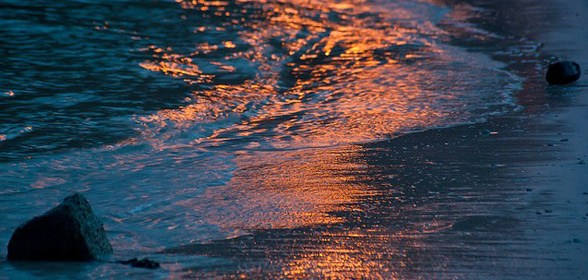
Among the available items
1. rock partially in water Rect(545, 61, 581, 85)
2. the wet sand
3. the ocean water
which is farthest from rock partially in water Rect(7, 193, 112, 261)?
rock partially in water Rect(545, 61, 581, 85)

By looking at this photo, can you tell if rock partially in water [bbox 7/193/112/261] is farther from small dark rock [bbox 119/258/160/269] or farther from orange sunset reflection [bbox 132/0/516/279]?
orange sunset reflection [bbox 132/0/516/279]

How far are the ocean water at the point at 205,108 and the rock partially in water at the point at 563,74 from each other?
40cm

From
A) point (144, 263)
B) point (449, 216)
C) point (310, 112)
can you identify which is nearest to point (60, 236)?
point (144, 263)

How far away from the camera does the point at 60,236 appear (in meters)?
3.15

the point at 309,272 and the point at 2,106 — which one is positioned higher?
the point at 309,272

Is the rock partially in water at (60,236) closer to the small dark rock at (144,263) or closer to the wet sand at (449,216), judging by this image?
the small dark rock at (144,263)

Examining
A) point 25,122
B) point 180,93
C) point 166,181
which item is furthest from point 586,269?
point 180,93

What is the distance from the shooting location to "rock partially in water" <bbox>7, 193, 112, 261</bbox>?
312cm

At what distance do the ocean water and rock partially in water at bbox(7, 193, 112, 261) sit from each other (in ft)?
0.25

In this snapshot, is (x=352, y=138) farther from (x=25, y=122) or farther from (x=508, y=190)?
(x=25, y=122)

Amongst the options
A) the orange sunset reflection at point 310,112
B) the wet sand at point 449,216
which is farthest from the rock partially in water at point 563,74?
the wet sand at point 449,216

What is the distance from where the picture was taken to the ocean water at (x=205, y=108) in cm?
402

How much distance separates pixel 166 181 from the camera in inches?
179

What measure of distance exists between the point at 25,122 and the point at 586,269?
4372mm
